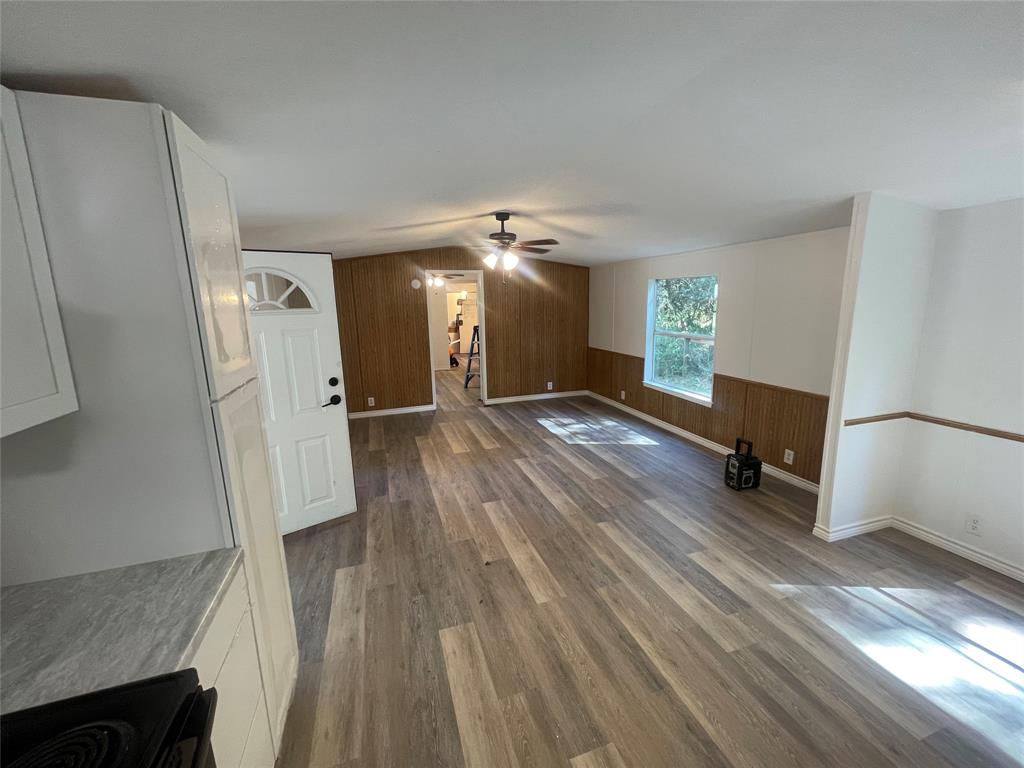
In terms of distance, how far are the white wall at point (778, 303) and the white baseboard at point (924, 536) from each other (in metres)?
1.04

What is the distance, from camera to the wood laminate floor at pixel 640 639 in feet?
5.20

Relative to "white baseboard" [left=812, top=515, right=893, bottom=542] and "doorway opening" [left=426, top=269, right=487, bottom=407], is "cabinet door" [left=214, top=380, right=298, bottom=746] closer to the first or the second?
"white baseboard" [left=812, top=515, right=893, bottom=542]

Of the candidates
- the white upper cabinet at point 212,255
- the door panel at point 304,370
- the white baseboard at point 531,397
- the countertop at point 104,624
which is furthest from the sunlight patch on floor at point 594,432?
the countertop at point 104,624

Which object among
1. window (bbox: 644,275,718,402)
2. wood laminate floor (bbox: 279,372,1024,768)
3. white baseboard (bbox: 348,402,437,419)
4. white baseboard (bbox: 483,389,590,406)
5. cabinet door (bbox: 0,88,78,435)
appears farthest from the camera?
white baseboard (bbox: 483,389,590,406)

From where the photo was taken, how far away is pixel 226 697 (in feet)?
3.57

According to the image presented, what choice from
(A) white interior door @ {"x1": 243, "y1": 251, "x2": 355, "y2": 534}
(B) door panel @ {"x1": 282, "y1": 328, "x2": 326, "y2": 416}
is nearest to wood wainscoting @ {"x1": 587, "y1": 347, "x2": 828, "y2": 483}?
(A) white interior door @ {"x1": 243, "y1": 251, "x2": 355, "y2": 534}

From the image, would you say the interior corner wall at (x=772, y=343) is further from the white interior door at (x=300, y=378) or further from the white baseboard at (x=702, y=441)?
the white interior door at (x=300, y=378)

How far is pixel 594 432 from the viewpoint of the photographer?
528 centimetres

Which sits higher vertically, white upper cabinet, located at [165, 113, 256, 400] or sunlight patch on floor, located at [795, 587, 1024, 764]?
white upper cabinet, located at [165, 113, 256, 400]

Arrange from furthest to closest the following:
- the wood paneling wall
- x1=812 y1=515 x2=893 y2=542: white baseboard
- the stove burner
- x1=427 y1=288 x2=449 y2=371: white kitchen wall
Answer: x1=427 y1=288 x2=449 y2=371: white kitchen wall, the wood paneling wall, x1=812 y1=515 x2=893 y2=542: white baseboard, the stove burner

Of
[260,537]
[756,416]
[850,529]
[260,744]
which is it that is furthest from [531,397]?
[260,744]

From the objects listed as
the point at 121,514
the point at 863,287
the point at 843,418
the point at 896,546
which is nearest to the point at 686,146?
the point at 863,287

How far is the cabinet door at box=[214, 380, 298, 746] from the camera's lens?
49.4 inches

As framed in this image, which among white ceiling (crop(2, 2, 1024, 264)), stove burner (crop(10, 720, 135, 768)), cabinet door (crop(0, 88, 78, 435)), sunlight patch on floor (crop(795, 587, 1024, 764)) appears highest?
white ceiling (crop(2, 2, 1024, 264))
